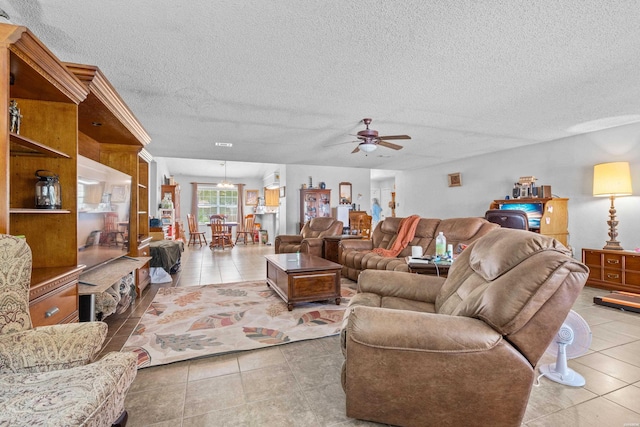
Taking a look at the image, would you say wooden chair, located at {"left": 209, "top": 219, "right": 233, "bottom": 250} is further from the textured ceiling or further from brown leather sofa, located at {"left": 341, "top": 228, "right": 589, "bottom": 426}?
brown leather sofa, located at {"left": 341, "top": 228, "right": 589, "bottom": 426}

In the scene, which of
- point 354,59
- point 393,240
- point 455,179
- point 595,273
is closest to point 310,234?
point 393,240

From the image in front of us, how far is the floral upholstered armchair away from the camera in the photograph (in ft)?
2.88

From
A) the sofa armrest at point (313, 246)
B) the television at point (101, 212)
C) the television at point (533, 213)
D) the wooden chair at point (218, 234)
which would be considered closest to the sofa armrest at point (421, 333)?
the television at point (101, 212)

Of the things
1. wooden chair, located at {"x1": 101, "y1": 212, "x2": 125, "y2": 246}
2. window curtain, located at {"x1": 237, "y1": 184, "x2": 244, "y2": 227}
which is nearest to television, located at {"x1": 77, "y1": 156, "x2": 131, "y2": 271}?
wooden chair, located at {"x1": 101, "y1": 212, "x2": 125, "y2": 246}

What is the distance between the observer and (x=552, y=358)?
2152mm

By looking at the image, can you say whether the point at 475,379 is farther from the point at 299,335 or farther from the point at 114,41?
the point at 114,41

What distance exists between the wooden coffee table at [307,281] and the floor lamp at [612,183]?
152 inches

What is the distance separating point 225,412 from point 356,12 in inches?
94.6

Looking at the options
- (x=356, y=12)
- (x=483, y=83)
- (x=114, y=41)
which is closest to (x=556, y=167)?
(x=483, y=83)

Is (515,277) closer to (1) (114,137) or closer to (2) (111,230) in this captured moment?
(2) (111,230)

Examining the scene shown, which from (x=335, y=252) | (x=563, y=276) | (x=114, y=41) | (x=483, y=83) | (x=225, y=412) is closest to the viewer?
(x=563, y=276)

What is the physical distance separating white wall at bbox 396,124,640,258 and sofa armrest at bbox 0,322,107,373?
6.20 metres

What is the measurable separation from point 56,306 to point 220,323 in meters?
1.30

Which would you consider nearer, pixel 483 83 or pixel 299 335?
pixel 299 335
